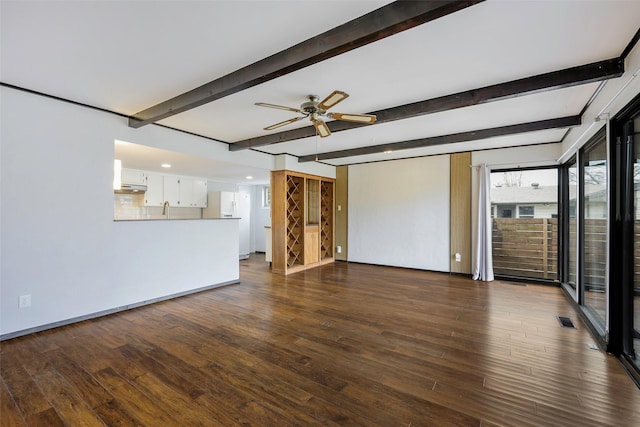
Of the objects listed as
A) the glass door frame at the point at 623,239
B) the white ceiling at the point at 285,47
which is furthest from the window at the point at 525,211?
the glass door frame at the point at 623,239

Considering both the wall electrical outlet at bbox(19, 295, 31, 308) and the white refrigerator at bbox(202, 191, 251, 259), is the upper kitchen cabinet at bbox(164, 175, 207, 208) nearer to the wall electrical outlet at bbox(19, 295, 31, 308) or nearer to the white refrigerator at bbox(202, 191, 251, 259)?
the white refrigerator at bbox(202, 191, 251, 259)

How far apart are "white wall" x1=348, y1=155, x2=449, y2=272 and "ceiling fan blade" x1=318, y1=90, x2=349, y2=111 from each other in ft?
13.3

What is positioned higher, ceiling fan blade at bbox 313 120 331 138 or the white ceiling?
the white ceiling

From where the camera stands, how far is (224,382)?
6.95ft

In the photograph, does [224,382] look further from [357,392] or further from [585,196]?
[585,196]

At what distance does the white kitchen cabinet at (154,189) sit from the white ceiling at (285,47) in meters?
3.21

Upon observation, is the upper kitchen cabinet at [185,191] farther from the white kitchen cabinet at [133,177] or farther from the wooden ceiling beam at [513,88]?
the wooden ceiling beam at [513,88]

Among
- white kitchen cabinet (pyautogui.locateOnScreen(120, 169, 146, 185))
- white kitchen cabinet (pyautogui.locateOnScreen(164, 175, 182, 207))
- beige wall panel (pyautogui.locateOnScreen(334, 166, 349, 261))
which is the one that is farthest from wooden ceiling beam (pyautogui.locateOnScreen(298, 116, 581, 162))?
white kitchen cabinet (pyautogui.locateOnScreen(120, 169, 146, 185))

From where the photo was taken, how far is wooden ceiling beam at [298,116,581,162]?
3.76 meters

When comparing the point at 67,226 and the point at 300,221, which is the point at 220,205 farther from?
the point at 67,226

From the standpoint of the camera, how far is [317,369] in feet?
7.54

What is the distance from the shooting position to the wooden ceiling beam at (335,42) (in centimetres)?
162

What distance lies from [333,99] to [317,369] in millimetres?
2302

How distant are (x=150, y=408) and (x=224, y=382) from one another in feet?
1.56
